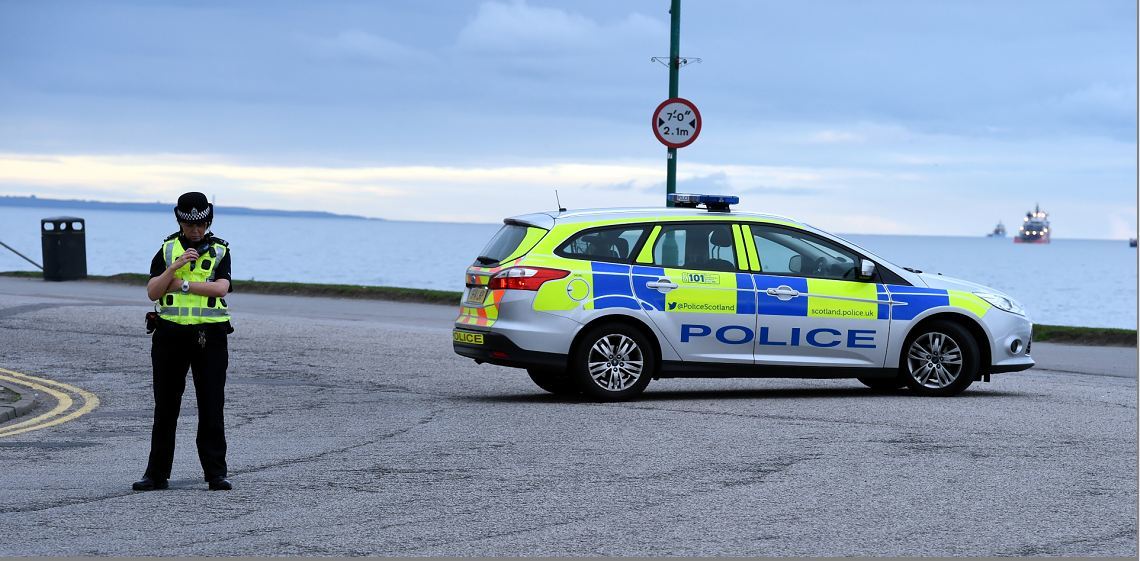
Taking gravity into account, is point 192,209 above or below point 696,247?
above

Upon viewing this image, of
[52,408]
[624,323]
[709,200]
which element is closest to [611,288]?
[624,323]

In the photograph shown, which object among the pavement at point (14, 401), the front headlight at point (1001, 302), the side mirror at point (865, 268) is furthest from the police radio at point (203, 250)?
the front headlight at point (1001, 302)

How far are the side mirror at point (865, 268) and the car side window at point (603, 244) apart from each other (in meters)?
1.86

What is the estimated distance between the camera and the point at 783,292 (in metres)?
13.2

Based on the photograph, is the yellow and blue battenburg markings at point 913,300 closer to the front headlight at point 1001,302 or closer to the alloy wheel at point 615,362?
the front headlight at point 1001,302

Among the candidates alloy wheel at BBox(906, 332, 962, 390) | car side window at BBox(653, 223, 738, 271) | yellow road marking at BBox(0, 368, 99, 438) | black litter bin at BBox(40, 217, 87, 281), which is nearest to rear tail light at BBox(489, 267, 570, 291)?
car side window at BBox(653, 223, 738, 271)

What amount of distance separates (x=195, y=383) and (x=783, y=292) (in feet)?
20.1

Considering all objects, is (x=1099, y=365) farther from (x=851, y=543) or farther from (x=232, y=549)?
(x=232, y=549)

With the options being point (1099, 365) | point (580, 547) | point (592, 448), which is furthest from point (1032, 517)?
point (1099, 365)

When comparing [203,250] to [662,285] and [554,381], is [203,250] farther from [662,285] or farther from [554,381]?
[554,381]

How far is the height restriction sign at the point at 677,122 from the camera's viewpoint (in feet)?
67.9

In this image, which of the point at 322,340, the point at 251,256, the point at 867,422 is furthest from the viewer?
the point at 251,256

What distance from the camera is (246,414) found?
12.2 meters

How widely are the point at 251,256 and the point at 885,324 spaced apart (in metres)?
103
